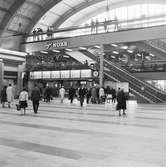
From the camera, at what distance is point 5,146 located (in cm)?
631

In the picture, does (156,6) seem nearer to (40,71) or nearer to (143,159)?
(40,71)

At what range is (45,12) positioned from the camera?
3806cm

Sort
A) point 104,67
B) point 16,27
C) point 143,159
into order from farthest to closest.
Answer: point 16,27, point 104,67, point 143,159

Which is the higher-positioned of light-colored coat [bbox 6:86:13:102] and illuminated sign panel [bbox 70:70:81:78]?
illuminated sign panel [bbox 70:70:81:78]

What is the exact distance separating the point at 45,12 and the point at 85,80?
13.8m

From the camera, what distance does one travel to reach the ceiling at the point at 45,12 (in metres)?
34.9

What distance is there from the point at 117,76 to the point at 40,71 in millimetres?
12571

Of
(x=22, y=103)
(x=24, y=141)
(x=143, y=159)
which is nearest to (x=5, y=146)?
(x=24, y=141)

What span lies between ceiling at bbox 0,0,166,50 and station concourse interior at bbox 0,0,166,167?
0.52 feet

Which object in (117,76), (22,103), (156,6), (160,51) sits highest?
(156,6)

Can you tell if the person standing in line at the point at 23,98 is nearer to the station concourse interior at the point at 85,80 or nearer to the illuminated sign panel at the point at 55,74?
the station concourse interior at the point at 85,80

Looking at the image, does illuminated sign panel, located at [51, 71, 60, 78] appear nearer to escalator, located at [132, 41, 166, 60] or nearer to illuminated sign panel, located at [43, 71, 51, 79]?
illuminated sign panel, located at [43, 71, 51, 79]

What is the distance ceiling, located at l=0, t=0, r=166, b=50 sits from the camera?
34.9 metres

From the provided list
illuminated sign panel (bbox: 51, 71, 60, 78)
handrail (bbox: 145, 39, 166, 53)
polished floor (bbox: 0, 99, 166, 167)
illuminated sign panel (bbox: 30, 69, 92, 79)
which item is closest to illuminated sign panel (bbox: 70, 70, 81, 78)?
illuminated sign panel (bbox: 30, 69, 92, 79)
